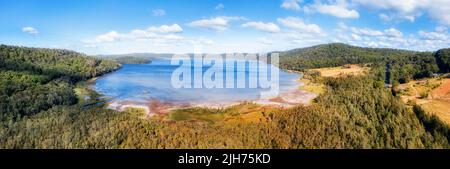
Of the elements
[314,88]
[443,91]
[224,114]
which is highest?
[443,91]

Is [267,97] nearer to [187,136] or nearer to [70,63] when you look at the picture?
[187,136]

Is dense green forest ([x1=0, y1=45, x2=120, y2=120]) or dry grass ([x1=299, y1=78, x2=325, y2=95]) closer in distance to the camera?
dense green forest ([x1=0, y1=45, x2=120, y2=120])

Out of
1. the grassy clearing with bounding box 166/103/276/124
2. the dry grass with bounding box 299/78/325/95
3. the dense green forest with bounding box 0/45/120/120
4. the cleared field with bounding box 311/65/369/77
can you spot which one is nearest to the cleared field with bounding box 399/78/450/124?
the dry grass with bounding box 299/78/325/95

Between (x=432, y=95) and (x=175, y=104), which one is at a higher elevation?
(x=432, y=95)

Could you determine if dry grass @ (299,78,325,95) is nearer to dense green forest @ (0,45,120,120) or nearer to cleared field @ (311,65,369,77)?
cleared field @ (311,65,369,77)

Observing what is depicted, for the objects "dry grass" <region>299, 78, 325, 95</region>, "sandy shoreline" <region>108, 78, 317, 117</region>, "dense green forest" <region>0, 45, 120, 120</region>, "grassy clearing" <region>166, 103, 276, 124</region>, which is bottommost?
"grassy clearing" <region>166, 103, 276, 124</region>

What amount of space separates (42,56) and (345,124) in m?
133

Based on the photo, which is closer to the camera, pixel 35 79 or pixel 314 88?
pixel 35 79

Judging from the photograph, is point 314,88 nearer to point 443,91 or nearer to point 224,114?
point 443,91

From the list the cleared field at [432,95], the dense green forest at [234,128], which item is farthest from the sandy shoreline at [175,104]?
the cleared field at [432,95]

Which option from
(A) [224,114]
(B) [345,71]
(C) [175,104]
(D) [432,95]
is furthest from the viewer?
(B) [345,71]

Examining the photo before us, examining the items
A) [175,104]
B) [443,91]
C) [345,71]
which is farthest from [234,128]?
[345,71]
